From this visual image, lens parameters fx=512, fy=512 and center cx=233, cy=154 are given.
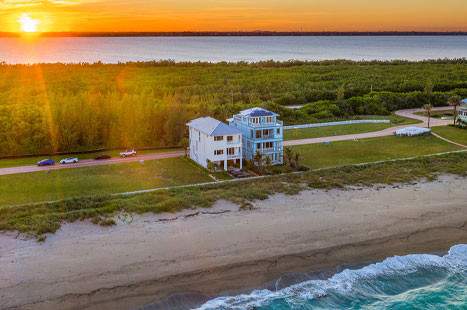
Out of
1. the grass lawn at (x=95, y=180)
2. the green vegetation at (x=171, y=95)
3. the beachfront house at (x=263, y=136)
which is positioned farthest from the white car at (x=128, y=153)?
the beachfront house at (x=263, y=136)

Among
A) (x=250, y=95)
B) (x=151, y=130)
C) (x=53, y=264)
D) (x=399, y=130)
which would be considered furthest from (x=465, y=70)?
(x=53, y=264)

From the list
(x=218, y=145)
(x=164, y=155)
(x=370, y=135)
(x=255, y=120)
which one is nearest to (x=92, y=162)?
(x=164, y=155)

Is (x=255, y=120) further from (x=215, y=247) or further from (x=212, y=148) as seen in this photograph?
(x=215, y=247)

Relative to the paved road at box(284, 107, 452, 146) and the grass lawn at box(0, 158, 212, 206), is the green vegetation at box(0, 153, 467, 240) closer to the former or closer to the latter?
the grass lawn at box(0, 158, 212, 206)


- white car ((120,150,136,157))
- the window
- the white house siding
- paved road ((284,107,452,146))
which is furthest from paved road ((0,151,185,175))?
paved road ((284,107,452,146))

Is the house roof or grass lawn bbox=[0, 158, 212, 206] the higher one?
the house roof
